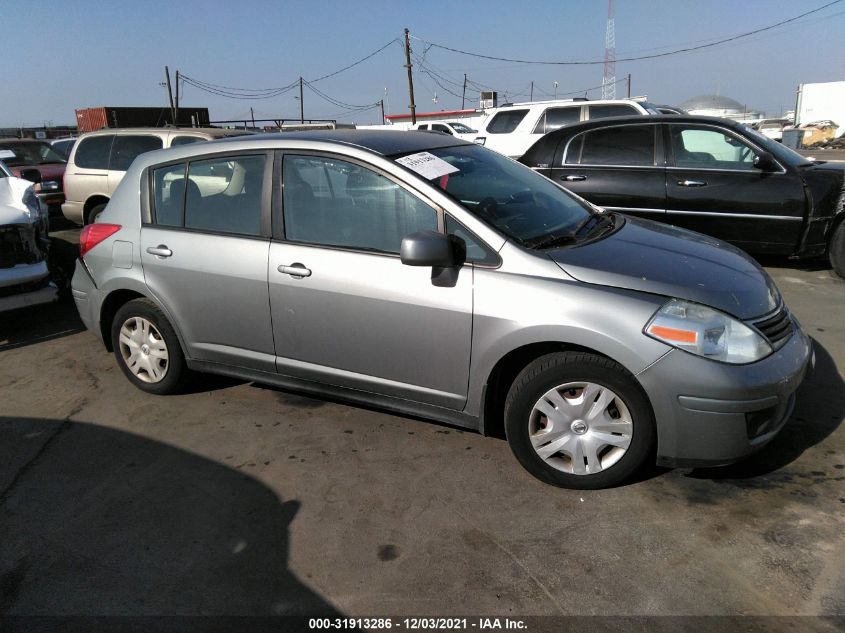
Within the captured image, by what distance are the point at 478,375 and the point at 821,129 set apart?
46.0 meters

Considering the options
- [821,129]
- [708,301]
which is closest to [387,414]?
[708,301]

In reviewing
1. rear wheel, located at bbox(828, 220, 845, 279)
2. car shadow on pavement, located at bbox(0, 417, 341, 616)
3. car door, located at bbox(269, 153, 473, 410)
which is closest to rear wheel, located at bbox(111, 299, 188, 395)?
car shadow on pavement, located at bbox(0, 417, 341, 616)

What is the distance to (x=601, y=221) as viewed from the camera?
3.99m

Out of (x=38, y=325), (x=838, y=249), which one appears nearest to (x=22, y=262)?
(x=38, y=325)

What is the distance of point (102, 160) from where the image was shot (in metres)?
9.39

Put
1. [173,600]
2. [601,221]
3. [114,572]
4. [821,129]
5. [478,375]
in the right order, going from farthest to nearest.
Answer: [821,129] < [601,221] < [478,375] < [114,572] < [173,600]

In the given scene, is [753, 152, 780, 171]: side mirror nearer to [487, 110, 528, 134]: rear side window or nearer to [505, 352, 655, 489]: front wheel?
[505, 352, 655, 489]: front wheel

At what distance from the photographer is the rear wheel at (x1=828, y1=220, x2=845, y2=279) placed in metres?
6.48

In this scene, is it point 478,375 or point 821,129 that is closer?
point 478,375

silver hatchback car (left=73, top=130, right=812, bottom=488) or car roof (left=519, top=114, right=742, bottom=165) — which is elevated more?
car roof (left=519, top=114, right=742, bottom=165)

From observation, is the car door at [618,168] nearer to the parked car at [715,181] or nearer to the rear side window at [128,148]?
the parked car at [715,181]

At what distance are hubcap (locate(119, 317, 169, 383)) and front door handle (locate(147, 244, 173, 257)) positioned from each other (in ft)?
1.53

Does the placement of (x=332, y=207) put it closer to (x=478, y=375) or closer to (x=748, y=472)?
(x=478, y=375)

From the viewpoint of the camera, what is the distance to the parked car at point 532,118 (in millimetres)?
11859
